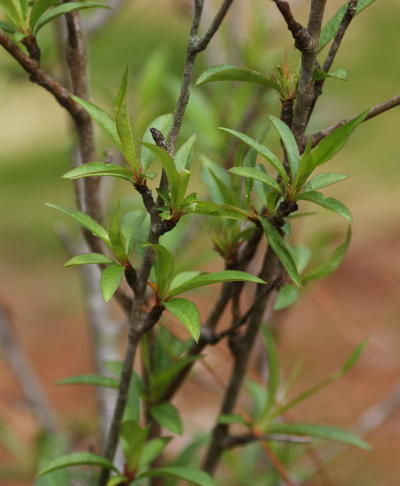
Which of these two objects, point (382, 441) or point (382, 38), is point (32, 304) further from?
point (382, 38)

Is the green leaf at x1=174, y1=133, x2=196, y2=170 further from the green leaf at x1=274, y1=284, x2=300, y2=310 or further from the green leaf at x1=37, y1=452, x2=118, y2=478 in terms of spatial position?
the green leaf at x1=37, y1=452, x2=118, y2=478

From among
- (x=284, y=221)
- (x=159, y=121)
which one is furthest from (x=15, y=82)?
(x=284, y=221)

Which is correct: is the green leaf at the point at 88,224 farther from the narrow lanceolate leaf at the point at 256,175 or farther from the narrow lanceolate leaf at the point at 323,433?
the narrow lanceolate leaf at the point at 323,433

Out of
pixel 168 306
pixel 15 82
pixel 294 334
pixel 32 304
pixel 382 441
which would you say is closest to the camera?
pixel 168 306

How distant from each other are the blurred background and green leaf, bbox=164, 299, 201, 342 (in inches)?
8.2

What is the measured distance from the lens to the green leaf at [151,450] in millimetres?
723

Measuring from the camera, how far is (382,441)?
5.82ft

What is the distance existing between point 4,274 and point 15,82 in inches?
63.1

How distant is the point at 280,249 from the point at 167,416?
25 centimetres

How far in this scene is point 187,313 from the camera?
560mm

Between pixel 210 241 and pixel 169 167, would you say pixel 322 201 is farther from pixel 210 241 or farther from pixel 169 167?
pixel 210 241

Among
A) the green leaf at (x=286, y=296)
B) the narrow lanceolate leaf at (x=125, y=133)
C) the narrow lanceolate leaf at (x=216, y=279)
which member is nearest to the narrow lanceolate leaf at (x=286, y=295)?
the green leaf at (x=286, y=296)

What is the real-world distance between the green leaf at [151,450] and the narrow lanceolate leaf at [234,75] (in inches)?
13.8

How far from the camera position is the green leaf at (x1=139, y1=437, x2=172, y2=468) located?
723mm
